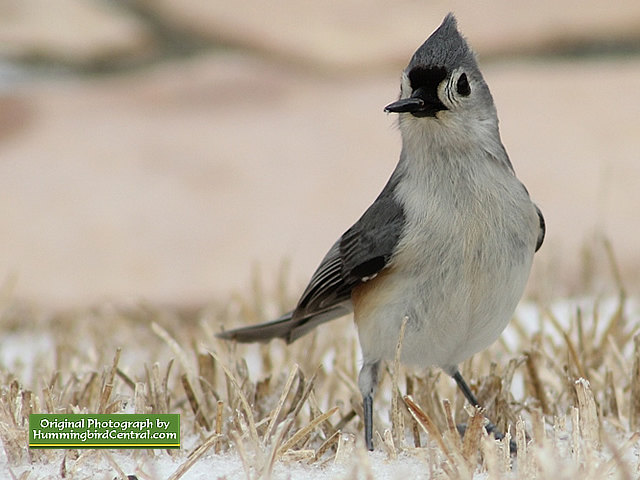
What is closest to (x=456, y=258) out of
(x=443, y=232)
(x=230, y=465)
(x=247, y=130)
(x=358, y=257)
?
(x=443, y=232)

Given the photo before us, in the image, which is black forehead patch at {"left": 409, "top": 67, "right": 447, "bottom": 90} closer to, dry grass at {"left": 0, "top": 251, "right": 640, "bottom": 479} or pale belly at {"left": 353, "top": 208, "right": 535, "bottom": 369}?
pale belly at {"left": 353, "top": 208, "right": 535, "bottom": 369}

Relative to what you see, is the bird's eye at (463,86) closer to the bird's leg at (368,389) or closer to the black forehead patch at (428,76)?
the black forehead patch at (428,76)

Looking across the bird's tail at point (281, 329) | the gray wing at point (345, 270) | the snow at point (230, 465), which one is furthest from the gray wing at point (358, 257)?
the snow at point (230, 465)

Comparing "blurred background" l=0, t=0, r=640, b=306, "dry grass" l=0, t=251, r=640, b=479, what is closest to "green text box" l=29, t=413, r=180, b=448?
"dry grass" l=0, t=251, r=640, b=479

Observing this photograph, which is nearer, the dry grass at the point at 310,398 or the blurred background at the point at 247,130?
the dry grass at the point at 310,398

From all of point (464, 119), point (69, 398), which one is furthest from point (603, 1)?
point (69, 398)

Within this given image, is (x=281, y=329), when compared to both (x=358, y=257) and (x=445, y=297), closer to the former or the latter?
(x=358, y=257)

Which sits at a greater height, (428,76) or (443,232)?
(428,76)
